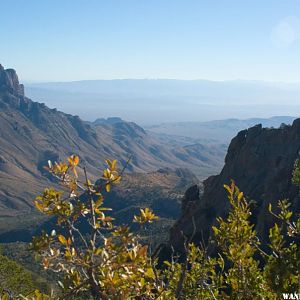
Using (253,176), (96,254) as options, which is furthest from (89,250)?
(253,176)

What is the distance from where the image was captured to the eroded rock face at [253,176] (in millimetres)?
66438

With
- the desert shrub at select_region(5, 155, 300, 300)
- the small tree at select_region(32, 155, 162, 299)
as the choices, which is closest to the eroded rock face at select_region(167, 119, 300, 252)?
the desert shrub at select_region(5, 155, 300, 300)

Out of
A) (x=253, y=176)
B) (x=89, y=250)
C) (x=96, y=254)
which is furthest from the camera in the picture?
(x=253, y=176)

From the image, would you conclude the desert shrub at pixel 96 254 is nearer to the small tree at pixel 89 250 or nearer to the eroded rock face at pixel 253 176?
the small tree at pixel 89 250

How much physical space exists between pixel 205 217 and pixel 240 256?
6483 cm

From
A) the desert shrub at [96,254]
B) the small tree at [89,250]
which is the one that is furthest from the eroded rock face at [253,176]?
the small tree at [89,250]

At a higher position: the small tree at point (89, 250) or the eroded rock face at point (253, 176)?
the small tree at point (89, 250)

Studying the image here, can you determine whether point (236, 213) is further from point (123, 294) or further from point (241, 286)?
point (123, 294)

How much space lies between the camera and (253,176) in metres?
80.1

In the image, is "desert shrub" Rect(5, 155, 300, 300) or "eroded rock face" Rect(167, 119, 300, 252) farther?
"eroded rock face" Rect(167, 119, 300, 252)

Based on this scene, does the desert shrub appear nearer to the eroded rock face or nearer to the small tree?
the small tree

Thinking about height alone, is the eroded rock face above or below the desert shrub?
below

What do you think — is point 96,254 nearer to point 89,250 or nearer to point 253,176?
point 89,250

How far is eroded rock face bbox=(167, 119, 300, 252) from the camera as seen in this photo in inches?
2616
